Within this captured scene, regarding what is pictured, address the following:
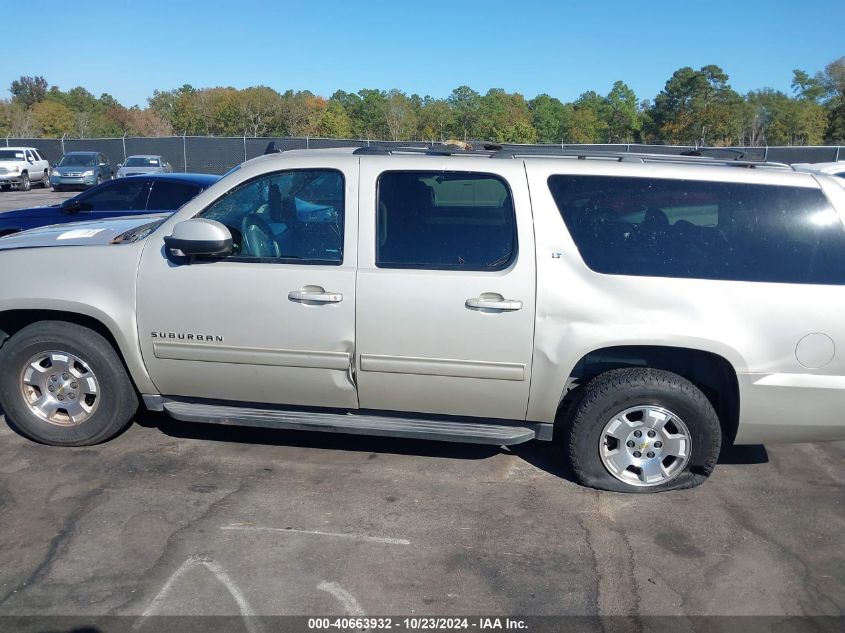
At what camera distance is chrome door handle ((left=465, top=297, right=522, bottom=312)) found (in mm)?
4242

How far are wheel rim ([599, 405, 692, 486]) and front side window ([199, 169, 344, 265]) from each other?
6.16 feet

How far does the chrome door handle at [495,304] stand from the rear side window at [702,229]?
46 centimetres

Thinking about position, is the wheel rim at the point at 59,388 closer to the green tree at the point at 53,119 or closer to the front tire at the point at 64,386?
the front tire at the point at 64,386

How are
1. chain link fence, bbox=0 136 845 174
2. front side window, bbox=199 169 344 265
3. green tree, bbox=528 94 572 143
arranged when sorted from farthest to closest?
green tree, bbox=528 94 572 143 → chain link fence, bbox=0 136 845 174 → front side window, bbox=199 169 344 265

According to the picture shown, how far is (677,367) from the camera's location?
14.7 ft

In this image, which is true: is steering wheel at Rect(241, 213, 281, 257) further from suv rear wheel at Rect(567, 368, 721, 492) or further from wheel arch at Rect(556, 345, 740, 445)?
suv rear wheel at Rect(567, 368, 721, 492)

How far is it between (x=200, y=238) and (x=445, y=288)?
4.63 feet

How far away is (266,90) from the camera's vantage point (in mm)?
55938

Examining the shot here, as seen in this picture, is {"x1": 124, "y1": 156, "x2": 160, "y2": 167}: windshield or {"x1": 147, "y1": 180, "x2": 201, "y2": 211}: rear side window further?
{"x1": 124, "y1": 156, "x2": 160, "y2": 167}: windshield

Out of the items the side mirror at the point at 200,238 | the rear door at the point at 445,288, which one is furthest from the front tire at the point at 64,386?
the rear door at the point at 445,288

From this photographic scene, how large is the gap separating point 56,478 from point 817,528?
4292mm

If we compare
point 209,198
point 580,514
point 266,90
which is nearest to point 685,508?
point 580,514

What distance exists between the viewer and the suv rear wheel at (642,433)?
14.3 feet

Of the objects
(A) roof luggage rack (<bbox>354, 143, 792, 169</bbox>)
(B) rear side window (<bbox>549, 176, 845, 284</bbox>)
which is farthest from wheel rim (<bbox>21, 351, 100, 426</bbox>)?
(B) rear side window (<bbox>549, 176, 845, 284</bbox>)
